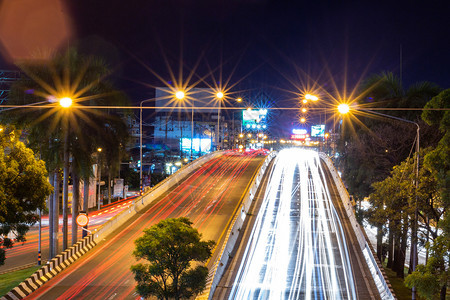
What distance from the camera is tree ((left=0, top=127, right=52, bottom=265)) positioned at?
17.2 metres

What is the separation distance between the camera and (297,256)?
78.6ft

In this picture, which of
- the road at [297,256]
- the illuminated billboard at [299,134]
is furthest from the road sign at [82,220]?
the illuminated billboard at [299,134]

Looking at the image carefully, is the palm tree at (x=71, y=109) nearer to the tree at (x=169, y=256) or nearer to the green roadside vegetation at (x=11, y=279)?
the green roadside vegetation at (x=11, y=279)

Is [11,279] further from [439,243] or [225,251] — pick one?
[439,243]

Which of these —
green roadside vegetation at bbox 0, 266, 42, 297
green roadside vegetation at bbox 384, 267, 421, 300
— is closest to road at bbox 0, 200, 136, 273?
green roadside vegetation at bbox 0, 266, 42, 297

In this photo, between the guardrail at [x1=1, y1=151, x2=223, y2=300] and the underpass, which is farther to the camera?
the underpass

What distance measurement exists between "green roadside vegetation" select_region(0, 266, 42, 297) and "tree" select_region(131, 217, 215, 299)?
1128cm

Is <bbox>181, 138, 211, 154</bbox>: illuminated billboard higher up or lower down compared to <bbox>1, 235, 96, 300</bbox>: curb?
higher up

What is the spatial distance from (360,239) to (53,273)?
17.3 metres

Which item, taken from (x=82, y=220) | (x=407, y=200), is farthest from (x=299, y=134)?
(x=82, y=220)

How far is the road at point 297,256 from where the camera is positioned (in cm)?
1917

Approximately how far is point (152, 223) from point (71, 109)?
9226 millimetres

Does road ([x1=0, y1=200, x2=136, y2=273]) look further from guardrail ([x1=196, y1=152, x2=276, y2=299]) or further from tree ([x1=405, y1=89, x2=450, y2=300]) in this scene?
tree ([x1=405, y1=89, x2=450, y2=300])

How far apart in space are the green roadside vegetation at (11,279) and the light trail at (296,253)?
1199 centimetres
